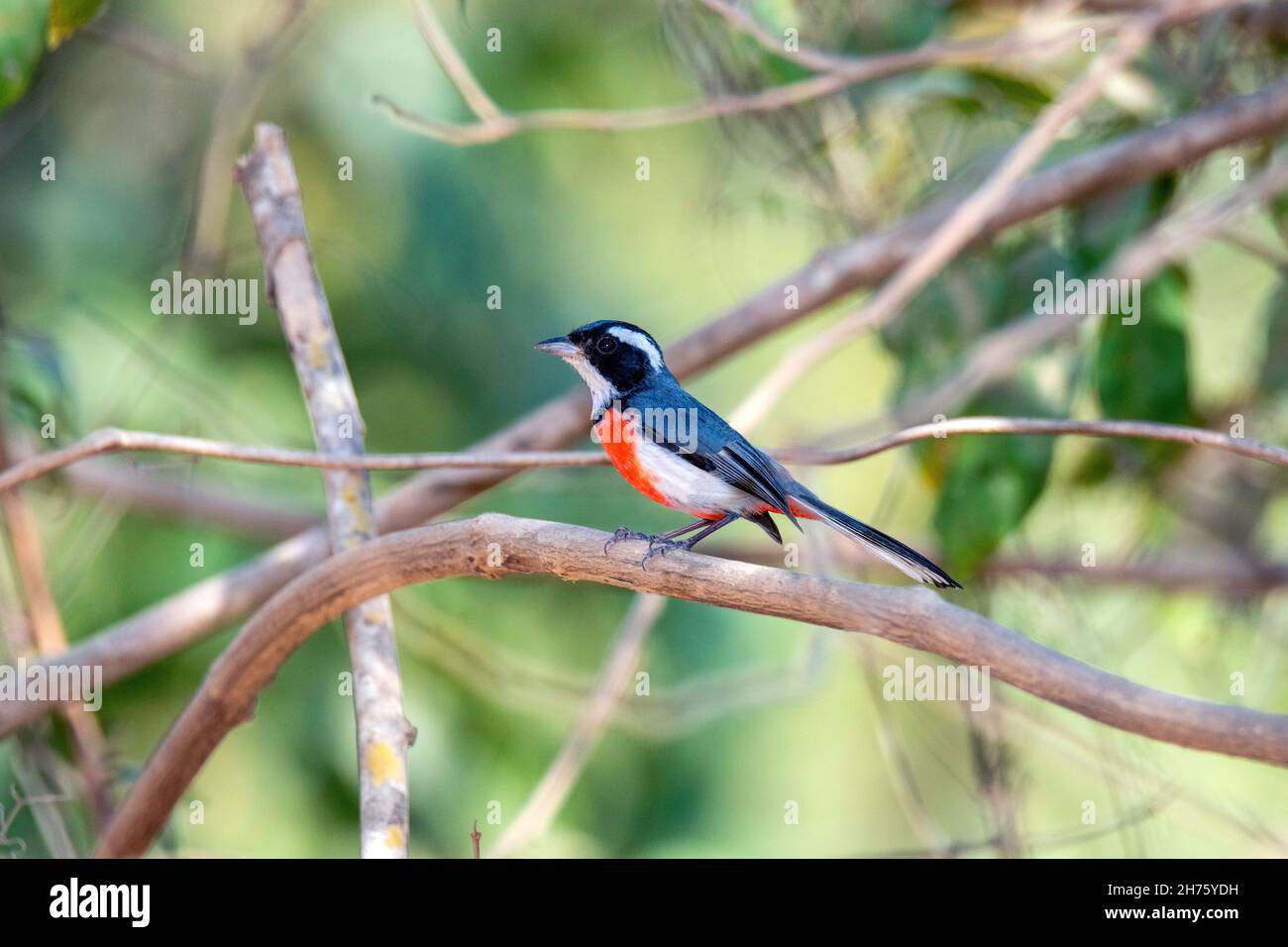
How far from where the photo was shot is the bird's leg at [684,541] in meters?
2.42

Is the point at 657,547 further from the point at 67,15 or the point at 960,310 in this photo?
the point at 960,310

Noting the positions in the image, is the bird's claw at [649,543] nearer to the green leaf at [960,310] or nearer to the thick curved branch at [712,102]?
the thick curved branch at [712,102]

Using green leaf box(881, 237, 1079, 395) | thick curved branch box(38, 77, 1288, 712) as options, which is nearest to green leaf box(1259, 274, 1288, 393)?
thick curved branch box(38, 77, 1288, 712)

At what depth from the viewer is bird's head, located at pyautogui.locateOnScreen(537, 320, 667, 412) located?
3418mm

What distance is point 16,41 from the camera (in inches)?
135

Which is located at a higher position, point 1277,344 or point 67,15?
point 67,15

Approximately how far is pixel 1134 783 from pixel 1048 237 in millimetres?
2188

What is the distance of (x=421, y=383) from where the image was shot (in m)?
7.78

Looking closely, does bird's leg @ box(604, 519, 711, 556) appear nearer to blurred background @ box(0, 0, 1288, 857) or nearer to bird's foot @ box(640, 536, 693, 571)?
bird's foot @ box(640, 536, 693, 571)

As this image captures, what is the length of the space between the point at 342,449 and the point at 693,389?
4.50 metres

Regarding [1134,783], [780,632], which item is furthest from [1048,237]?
[780,632]

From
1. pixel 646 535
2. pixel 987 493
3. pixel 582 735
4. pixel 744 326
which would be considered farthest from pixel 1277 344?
pixel 646 535

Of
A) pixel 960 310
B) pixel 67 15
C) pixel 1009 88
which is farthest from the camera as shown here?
pixel 960 310

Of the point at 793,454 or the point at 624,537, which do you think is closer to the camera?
the point at 624,537
